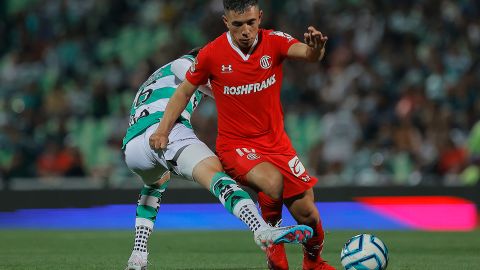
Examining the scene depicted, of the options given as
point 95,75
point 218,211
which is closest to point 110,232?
point 218,211

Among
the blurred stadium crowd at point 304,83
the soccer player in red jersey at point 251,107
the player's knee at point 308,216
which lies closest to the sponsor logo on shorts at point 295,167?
the soccer player in red jersey at point 251,107

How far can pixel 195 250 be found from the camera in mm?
11531

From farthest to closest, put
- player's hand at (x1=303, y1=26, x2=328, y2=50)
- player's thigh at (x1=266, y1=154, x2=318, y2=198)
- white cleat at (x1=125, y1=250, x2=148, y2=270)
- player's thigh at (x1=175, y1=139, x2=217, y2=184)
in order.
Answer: white cleat at (x1=125, y1=250, x2=148, y2=270) → player's thigh at (x1=266, y1=154, x2=318, y2=198) → player's thigh at (x1=175, y1=139, x2=217, y2=184) → player's hand at (x1=303, y1=26, x2=328, y2=50)

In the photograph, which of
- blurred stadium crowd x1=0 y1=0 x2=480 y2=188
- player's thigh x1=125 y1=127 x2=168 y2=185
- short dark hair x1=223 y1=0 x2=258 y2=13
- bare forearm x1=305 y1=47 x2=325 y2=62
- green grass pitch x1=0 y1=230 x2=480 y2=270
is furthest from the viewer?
blurred stadium crowd x1=0 y1=0 x2=480 y2=188

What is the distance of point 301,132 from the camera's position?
16.8 meters

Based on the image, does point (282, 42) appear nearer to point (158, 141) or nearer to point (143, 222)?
point (158, 141)

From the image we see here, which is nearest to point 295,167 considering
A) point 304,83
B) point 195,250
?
point 195,250

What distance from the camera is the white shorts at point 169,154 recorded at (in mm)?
7973

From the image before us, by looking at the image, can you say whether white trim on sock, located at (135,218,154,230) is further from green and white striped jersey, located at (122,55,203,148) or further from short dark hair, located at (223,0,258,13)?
short dark hair, located at (223,0,258,13)

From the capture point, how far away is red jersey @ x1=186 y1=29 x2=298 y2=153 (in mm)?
7949

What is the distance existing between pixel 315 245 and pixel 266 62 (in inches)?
57.5

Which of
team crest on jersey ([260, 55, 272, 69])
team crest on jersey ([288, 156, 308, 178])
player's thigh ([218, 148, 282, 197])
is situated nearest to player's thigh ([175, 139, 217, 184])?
player's thigh ([218, 148, 282, 197])

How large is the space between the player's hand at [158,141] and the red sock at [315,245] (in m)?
1.33

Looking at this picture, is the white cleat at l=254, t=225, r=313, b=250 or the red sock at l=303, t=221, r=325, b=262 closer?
the white cleat at l=254, t=225, r=313, b=250
